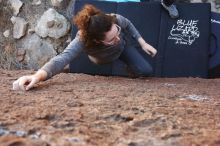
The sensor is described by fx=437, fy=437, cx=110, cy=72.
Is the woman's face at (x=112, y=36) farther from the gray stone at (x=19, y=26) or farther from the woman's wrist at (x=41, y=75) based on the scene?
the gray stone at (x=19, y=26)

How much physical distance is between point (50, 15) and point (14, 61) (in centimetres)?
43

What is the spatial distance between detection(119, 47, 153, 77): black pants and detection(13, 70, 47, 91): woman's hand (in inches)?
30.6

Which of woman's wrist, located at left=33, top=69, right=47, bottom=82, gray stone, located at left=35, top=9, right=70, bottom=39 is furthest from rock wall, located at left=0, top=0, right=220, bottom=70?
woman's wrist, located at left=33, top=69, right=47, bottom=82

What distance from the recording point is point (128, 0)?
9.57 ft

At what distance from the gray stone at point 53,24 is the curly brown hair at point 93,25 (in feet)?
2.65

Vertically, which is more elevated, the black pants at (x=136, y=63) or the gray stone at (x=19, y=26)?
the gray stone at (x=19, y=26)

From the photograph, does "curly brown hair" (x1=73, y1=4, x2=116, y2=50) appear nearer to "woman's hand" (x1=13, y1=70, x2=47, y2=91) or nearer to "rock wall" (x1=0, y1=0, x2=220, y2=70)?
"woman's hand" (x1=13, y1=70, x2=47, y2=91)

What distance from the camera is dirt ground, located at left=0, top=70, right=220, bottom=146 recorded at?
1.06 metres

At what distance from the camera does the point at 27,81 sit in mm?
1850

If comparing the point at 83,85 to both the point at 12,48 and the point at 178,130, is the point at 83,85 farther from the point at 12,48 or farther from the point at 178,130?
the point at 12,48

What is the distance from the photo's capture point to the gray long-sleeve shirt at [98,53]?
2.09m

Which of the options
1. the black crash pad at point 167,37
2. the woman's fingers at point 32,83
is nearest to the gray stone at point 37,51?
the black crash pad at point 167,37

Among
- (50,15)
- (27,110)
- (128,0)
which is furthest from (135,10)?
(27,110)

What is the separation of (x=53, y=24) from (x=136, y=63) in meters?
0.75
